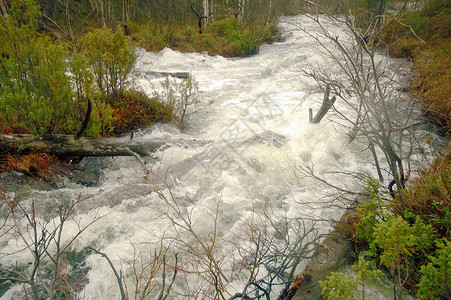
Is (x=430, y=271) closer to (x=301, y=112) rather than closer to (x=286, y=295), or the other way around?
(x=286, y=295)

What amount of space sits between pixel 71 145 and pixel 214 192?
2.36 meters

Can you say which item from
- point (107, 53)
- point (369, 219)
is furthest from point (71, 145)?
point (369, 219)

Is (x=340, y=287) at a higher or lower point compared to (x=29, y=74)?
lower

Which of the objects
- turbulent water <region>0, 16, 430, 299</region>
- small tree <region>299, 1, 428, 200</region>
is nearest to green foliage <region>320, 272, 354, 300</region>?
turbulent water <region>0, 16, 430, 299</region>

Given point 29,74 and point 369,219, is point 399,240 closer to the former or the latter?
point 369,219

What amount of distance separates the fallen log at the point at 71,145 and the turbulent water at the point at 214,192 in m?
0.32

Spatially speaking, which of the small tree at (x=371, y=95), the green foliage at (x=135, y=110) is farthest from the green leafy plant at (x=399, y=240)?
the green foliage at (x=135, y=110)

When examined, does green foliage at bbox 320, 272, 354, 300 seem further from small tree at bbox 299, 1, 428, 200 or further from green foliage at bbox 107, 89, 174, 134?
green foliage at bbox 107, 89, 174, 134

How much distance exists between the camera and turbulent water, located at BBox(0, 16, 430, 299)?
2693mm

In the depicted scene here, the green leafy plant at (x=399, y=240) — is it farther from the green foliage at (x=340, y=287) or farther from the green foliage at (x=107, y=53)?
the green foliage at (x=107, y=53)

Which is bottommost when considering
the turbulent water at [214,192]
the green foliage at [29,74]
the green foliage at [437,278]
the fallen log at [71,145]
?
the turbulent water at [214,192]

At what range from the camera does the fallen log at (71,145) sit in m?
3.67

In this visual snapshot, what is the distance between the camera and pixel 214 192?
12.8 ft

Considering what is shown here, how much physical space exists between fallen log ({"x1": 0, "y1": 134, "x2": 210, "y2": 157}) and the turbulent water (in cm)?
32
